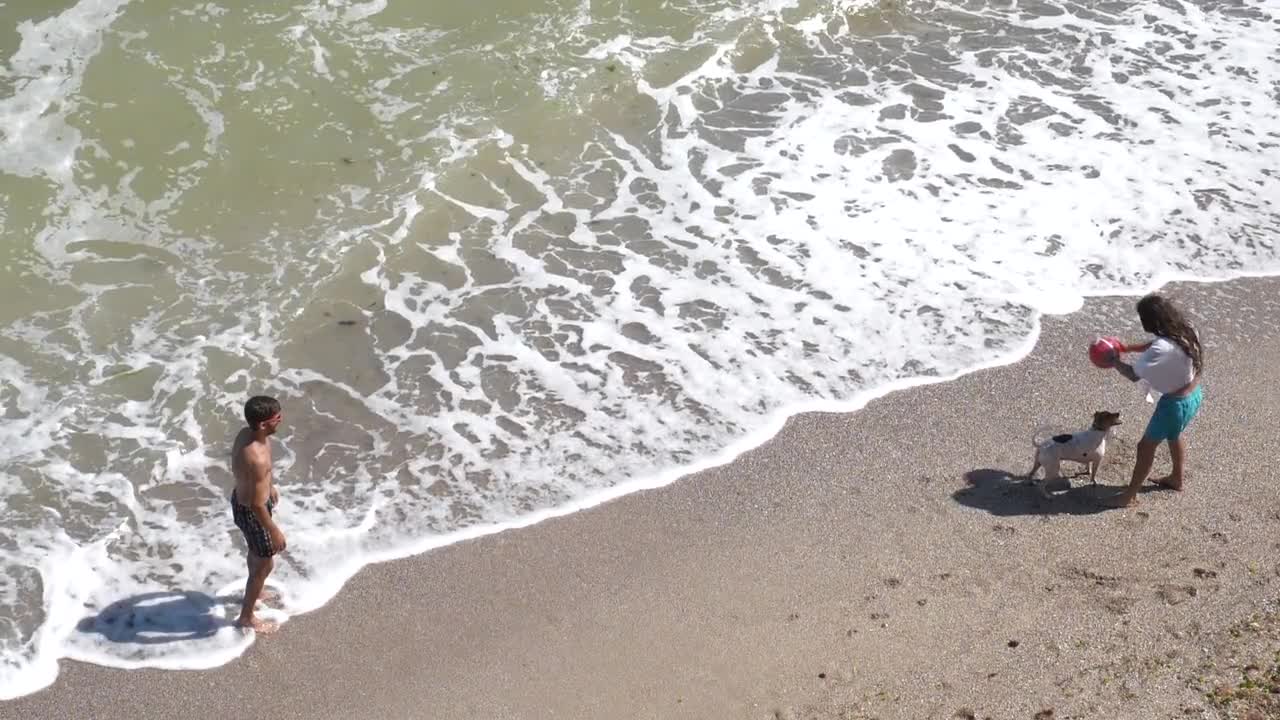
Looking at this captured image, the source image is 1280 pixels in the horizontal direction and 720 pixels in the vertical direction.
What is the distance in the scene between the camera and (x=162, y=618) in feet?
20.7

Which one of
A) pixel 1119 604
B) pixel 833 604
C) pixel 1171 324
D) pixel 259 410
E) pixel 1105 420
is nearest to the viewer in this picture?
pixel 259 410

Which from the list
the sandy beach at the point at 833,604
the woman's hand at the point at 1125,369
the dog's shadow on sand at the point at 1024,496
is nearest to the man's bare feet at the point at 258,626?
the sandy beach at the point at 833,604

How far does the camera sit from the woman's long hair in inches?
253

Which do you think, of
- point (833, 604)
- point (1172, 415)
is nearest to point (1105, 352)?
point (1172, 415)

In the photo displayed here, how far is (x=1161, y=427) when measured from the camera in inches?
258

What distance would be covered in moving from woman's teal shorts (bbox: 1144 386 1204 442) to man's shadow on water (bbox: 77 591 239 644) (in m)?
4.96

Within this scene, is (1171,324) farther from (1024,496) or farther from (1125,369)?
(1024,496)

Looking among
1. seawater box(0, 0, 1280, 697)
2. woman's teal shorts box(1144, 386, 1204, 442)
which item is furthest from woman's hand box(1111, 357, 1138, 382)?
seawater box(0, 0, 1280, 697)

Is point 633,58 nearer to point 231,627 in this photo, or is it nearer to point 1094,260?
point 1094,260

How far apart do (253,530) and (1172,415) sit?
4.78 m

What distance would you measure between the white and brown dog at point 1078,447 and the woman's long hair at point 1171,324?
1.65ft

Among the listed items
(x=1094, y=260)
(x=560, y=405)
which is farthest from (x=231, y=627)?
(x=1094, y=260)

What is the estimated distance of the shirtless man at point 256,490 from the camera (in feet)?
19.1

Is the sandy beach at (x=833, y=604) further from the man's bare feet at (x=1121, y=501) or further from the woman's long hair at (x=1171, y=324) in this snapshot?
the woman's long hair at (x=1171, y=324)
